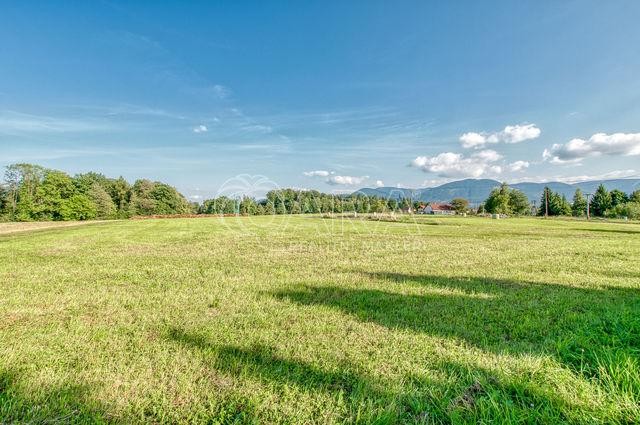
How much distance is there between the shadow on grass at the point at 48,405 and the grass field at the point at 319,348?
15 millimetres

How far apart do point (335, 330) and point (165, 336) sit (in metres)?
2.38

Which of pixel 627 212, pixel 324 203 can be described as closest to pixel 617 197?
pixel 627 212

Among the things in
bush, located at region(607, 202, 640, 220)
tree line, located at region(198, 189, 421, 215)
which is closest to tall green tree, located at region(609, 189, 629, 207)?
bush, located at region(607, 202, 640, 220)

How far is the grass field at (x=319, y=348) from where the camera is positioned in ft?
8.68

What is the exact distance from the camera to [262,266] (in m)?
9.21

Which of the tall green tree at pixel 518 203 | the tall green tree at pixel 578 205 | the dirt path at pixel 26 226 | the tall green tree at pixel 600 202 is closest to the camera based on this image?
the dirt path at pixel 26 226

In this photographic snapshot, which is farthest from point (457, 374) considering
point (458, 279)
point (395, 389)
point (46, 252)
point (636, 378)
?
point (46, 252)

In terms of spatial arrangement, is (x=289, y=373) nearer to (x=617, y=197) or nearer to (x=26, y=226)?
(x=26, y=226)

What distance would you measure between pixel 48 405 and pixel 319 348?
2651mm

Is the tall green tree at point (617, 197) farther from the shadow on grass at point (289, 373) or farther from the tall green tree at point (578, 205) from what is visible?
the shadow on grass at point (289, 373)

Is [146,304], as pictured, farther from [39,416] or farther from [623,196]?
[623,196]

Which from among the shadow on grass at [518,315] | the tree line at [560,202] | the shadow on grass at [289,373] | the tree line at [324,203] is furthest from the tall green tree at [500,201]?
the shadow on grass at [289,373]

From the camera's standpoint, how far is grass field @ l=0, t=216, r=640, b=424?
2646 millimetres

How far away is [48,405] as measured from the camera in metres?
2.63
